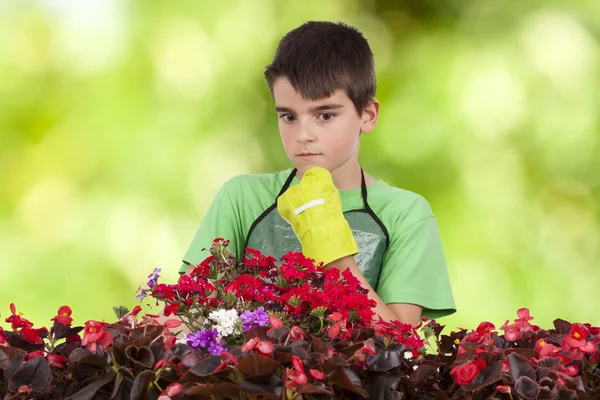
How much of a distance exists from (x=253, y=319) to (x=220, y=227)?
0.86 m

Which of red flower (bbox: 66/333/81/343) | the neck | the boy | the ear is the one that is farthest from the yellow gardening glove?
red flower (bbox: 66/333/81/343)

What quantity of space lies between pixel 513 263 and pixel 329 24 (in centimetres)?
226

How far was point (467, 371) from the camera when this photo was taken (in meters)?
1.34

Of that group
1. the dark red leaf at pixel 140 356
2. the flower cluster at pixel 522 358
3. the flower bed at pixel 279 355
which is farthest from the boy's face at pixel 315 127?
the dark red leaf at pixel 140 356

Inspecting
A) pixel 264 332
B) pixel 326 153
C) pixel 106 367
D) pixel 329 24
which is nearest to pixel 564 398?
pixel 264 332

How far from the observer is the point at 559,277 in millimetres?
4215

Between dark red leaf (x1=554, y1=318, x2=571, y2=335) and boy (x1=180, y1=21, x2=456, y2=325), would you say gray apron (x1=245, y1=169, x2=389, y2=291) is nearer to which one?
boy (x1=180, y1=21, x2=456, y2=325)

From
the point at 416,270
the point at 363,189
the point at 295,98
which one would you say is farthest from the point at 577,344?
the point at 295,98

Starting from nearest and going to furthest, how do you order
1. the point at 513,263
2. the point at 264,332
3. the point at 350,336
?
the point at 264,332 < the point at 350,336 < the point at 513,263

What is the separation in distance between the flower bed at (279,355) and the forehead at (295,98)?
0.59 m

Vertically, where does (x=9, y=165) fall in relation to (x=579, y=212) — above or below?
above

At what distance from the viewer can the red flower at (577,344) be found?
4.95 ft

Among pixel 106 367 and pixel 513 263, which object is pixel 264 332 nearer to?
pixel 106 367

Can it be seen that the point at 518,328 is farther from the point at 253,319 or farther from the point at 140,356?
the point at 140,356
